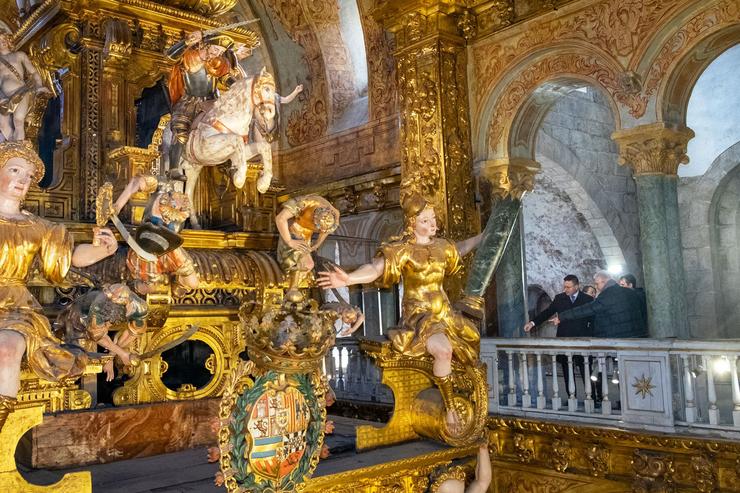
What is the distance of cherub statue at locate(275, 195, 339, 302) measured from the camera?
13.3 feet

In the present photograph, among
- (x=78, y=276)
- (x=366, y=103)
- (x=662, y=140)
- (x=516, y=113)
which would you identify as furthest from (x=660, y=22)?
(x=78, y=276)

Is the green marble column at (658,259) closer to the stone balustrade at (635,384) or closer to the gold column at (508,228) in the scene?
the stone balustrade at (635,384)

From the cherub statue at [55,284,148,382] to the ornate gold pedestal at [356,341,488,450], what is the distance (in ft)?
5.56

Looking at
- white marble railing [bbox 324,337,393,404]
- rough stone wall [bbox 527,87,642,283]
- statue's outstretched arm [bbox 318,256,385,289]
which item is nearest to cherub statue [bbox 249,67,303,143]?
statue's outstretched arm [bbox 318,256,385,289]

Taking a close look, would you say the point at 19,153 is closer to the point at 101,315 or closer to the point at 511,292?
the point at 101,315

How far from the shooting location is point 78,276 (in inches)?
191

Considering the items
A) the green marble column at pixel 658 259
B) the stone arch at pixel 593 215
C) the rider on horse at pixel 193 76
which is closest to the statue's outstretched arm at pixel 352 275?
the rider on horse at pixel 193 76

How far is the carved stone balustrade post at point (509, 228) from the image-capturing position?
8555mm

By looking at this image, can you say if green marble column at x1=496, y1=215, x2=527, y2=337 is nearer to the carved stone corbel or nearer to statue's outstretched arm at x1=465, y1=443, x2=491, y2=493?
statue's outstretched arm at x1=465, y1=443, x2=491, y2=493

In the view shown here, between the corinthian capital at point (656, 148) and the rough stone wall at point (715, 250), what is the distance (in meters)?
3.86

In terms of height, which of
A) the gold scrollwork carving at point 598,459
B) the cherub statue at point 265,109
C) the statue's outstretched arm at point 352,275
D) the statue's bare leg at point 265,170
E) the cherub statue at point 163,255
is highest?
the cherub statue at point 265,109

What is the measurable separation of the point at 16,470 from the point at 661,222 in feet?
21.5

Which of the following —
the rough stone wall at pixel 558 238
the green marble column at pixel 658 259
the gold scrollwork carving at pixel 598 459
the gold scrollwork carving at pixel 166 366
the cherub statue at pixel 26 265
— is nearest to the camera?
the cherub statue at pixel 26 265

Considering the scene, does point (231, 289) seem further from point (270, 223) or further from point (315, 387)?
point (315, 387)
